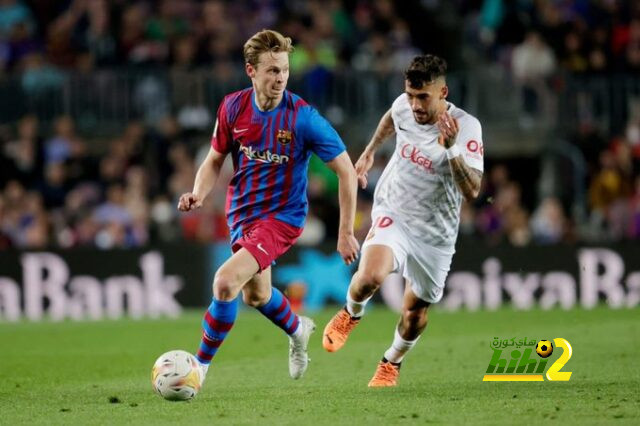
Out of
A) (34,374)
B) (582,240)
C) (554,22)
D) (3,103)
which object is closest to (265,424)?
(34,374)

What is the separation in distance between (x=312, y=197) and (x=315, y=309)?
1814 mm

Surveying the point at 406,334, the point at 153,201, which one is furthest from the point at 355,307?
the point at 153,201

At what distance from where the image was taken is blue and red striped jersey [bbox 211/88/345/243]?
965 cm

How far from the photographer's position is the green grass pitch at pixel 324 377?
334 inches

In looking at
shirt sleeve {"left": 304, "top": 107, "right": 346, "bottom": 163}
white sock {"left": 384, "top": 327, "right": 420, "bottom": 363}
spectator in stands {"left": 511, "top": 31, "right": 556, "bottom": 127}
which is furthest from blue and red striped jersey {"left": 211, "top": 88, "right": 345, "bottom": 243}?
spectator in stands {"left": 511, "top": 31, "right": 556, "bottom": 127}

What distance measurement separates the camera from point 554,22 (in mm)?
21656

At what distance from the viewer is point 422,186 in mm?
10016

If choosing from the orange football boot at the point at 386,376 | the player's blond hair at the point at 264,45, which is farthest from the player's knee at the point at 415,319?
the player's blond hair at the point at 264,45

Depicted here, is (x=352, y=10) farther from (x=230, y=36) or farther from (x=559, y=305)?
(x=559, y=305)

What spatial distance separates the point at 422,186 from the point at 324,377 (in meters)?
1.88

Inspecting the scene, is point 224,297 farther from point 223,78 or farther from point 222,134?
point 223,78

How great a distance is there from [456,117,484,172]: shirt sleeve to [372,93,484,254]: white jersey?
151 mm

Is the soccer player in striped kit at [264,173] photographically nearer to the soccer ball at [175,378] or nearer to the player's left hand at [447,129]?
the soccer ball at [175,378]

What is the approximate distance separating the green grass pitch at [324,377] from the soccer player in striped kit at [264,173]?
709 millimetres
